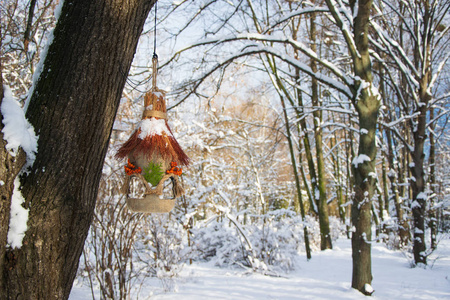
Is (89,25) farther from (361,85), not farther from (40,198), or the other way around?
(361,85)

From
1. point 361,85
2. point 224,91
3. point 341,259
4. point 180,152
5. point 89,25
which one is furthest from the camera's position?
point 224,91

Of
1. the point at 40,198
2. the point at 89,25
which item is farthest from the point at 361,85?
the point at 40,198

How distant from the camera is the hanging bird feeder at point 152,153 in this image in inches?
80.1

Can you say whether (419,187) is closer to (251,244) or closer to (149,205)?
(251,244)

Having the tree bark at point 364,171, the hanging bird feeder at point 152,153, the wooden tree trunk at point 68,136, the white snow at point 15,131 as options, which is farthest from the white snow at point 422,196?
the white snow at point 15,131

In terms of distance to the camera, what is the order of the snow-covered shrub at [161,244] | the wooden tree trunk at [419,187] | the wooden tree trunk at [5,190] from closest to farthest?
1. the wooden tree trunk at [5,190]
2. the snow-covered shrub at [161,244]
3. the wooden tree trunk at [419,187]

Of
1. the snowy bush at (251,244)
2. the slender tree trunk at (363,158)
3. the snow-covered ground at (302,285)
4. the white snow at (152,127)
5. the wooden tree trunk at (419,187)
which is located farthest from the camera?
the snowy bush at (251,244)

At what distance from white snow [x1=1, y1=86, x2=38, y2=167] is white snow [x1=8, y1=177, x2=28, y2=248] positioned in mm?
154

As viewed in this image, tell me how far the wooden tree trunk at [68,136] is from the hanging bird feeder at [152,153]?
306mm

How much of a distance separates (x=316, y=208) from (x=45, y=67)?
33.0 feet

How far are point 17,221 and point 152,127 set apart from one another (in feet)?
2.81

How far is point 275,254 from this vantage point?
811 cm

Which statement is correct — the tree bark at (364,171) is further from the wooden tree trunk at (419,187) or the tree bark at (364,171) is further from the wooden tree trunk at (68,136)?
the wooden tree trunk at (68,136)

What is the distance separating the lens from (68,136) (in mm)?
1595
